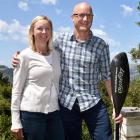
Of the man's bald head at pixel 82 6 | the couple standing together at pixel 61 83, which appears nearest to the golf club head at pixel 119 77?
the couple standing together at pixel 61 83

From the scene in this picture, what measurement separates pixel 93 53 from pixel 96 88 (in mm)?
355

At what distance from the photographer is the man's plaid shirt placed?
5184 mm

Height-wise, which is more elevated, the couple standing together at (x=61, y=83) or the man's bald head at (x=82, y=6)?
the man's bald head at (x=82, y=6)

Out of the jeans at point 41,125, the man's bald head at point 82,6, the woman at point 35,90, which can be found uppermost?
the man's bald head at point 82,6

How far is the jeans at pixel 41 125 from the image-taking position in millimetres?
4906

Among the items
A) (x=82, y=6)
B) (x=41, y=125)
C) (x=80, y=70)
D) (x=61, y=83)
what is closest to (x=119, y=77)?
(x=80, y=70)

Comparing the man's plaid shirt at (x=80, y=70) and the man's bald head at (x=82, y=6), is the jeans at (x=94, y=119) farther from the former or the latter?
the man's bald head at (x=82, y=6)

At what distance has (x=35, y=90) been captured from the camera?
4.89 meters

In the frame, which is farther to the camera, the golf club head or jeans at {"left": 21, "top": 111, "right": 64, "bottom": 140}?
the golf club head

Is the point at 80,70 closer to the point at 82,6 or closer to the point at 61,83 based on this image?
the point at 61,83

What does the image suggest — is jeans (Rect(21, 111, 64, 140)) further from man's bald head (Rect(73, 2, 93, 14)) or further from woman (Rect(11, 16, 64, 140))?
man's bald head (Rect(73, 2, 93, 14))

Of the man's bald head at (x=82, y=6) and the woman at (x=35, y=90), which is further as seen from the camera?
the man's bald head at (x=82, y=6)

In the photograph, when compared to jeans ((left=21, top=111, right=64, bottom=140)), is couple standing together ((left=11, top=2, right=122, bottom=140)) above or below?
above

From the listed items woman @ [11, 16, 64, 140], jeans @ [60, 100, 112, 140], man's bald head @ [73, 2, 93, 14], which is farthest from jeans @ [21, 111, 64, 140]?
man's bald head @ [73, 2, 93, 14]
